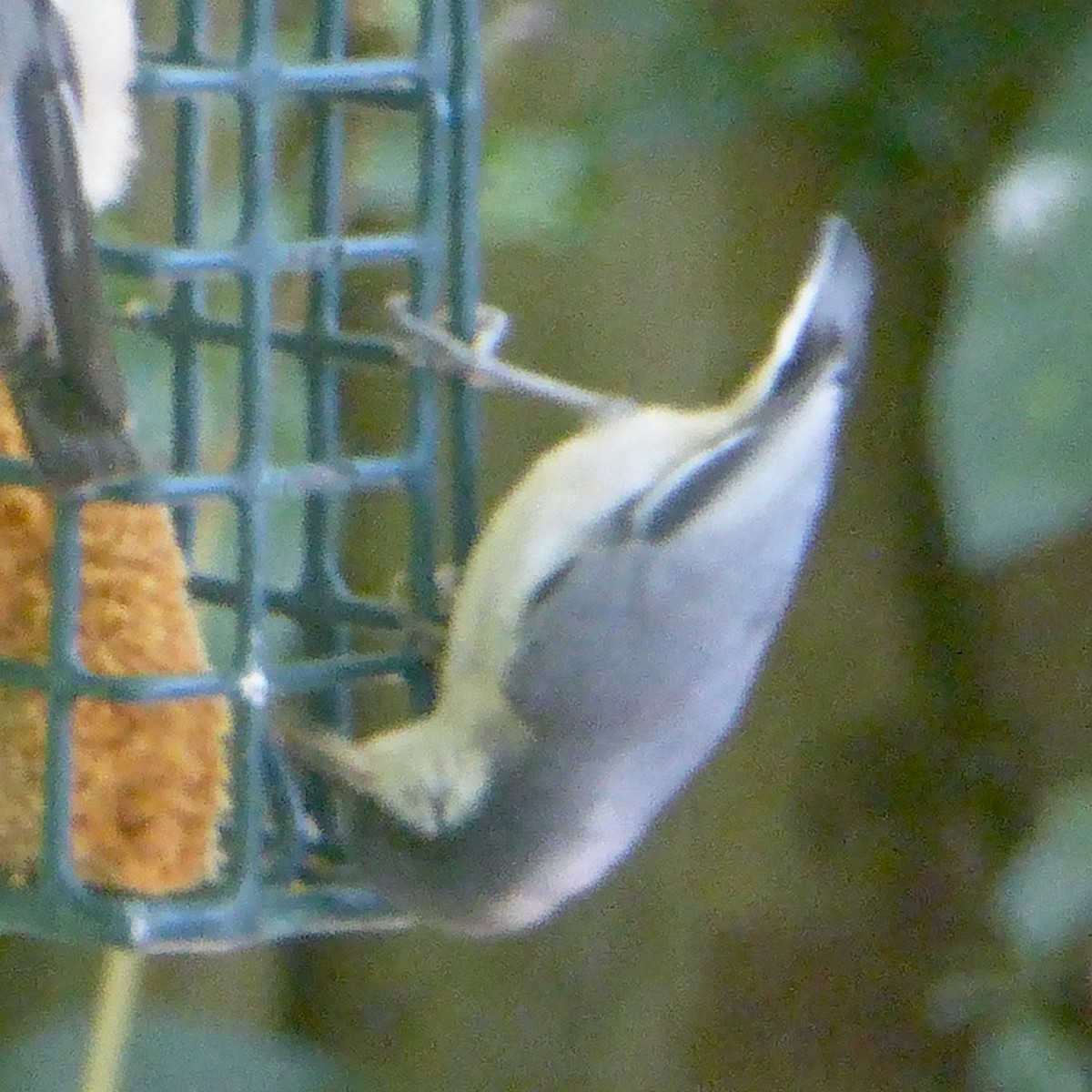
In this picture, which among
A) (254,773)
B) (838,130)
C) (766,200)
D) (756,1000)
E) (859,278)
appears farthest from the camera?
(756,1000)

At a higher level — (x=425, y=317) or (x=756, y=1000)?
(x=425, y=317)

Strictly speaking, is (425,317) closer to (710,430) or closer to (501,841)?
(710,430)

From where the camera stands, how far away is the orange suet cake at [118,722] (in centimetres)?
106

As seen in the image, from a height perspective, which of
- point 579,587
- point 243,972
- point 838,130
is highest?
point 838,130

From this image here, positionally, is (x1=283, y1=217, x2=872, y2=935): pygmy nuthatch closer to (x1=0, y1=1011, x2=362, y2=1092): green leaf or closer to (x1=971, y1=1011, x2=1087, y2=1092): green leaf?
(x1=0, y1=1011, x2=362, y2=1092): green leaf

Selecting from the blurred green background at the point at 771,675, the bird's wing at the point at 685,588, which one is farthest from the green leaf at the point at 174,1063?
the bird's wing at the point at 685,588

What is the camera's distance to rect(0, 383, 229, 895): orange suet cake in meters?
1.06

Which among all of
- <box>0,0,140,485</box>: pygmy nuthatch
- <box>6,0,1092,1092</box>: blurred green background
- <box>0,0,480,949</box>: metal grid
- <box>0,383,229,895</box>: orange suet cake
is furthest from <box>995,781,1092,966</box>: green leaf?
<box>0,0,140,485</box>: pygmy nuthatch

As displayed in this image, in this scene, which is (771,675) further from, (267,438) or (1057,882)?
(267,438)

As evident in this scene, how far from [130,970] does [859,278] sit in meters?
0.66

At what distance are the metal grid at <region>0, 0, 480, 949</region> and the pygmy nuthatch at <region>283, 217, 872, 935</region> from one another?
46 mm

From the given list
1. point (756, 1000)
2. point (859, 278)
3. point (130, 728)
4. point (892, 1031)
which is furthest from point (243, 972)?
point (859, 278)

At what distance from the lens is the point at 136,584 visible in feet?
3.51

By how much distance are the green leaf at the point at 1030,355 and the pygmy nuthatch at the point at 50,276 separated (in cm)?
55
